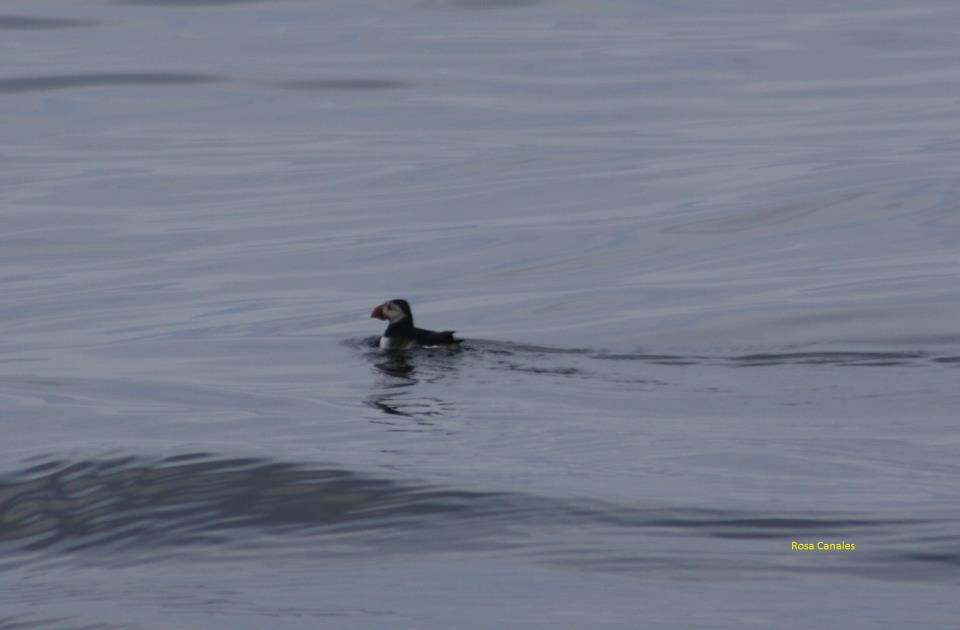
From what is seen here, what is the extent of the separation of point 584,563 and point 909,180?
21.8 m

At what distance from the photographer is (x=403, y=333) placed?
54.0ft

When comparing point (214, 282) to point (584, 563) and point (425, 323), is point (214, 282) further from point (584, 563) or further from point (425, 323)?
point (584, 563)

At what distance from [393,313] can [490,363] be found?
6.26 feet

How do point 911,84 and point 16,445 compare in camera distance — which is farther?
point 911,84

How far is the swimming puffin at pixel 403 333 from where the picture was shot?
16047 mm

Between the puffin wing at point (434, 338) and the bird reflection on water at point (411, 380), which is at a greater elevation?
the puffin wing at point (434, 338)

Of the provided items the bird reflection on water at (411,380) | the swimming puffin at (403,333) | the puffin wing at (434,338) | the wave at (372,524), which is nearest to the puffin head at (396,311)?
the swimming puffin at (403,333)

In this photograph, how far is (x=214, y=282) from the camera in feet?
75.6

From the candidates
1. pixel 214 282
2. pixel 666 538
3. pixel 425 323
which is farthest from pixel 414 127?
pixel 666 538

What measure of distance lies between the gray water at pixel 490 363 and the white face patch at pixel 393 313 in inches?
17.7

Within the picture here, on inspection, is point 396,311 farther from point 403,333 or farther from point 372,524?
point 372,524

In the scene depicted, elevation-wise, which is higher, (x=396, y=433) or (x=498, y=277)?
(x=498, y=277)

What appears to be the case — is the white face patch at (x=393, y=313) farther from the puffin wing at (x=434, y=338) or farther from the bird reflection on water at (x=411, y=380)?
the puffin wing at (x=434, y=338)

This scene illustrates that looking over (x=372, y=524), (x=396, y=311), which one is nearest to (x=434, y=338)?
(x=396, y=311)
